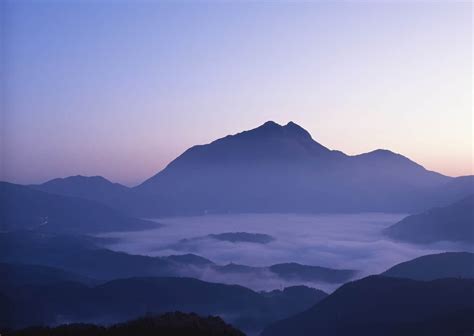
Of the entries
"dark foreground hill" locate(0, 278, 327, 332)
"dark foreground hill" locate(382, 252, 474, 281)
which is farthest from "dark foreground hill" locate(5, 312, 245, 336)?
"dark foreground hill" locate(382, 252, 474, 281)

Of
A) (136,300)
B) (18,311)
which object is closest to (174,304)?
(136,300)

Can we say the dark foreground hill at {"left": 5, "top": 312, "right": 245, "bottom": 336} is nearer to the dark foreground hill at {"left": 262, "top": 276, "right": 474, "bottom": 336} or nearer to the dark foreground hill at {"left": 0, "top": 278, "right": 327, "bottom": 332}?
the dark foreground hill at {"left": 262, "top": 276, "right": 474, "bottom": 336}

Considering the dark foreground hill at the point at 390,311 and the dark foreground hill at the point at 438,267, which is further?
the dark foreground hill at the point at 438,267

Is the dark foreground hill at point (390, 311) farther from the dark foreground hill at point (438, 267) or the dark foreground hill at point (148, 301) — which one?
the dark foreground hill at point (438, 267)

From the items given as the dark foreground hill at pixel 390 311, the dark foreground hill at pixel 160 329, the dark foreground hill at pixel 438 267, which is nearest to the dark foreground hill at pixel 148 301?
the dark foreground hill at pixel 390 311

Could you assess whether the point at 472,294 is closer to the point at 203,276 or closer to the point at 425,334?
the point at 425,334

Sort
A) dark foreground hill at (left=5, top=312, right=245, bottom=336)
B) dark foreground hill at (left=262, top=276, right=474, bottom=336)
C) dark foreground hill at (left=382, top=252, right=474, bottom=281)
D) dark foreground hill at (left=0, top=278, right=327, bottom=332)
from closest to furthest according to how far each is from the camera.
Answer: dark foreground hill at (left=5, top=312, right=245, bottom=336) < dark foreground hill at (left=262, top=276, right=474, bottom=336) < dark foreground hill at (left=0, top=278, right=327, bottom=332) < dark foreground hill at (left=382, top=252, right=474, bottom=281)
